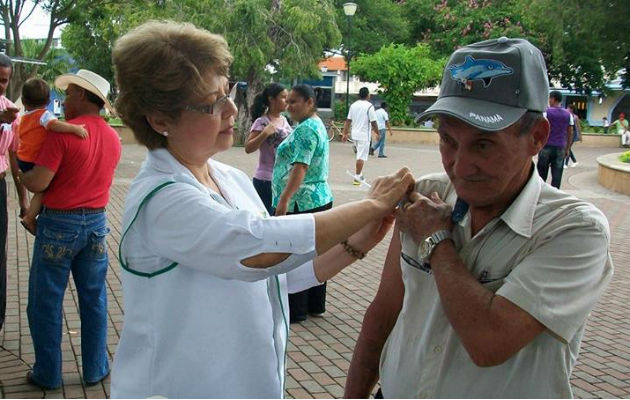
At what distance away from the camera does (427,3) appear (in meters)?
36.9

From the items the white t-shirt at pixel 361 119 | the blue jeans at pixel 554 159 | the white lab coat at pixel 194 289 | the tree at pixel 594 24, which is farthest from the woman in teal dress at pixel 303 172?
the tree at pixel 594 24

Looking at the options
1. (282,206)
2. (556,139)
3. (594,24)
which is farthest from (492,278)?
(594,24)

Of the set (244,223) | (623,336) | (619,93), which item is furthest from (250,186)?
(619,93)

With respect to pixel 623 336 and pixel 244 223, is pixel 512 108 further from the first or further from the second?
pixel 623 336

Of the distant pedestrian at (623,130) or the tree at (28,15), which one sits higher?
the tree at (28,15)

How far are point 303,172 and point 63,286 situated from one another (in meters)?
2.13

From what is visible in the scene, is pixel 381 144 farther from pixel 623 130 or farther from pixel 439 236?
pixel 439 236

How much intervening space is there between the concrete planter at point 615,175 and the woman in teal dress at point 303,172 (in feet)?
33.5

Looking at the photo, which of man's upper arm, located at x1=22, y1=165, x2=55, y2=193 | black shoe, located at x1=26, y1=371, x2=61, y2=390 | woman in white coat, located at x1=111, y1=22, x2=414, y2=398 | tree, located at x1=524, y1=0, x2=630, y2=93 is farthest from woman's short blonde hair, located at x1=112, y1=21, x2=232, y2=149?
tree, located at x1=524, y1=0, x2=630, y2=93

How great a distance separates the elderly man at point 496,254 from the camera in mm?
1611

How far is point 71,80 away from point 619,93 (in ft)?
143

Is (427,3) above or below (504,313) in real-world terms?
above

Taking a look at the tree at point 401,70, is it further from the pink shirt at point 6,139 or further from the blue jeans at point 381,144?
the pink shirt at point 6,139

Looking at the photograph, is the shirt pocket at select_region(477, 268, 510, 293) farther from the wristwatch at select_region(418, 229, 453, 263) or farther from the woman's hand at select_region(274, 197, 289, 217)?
the woman's hand at select_region(274, 197, 289, 217)
